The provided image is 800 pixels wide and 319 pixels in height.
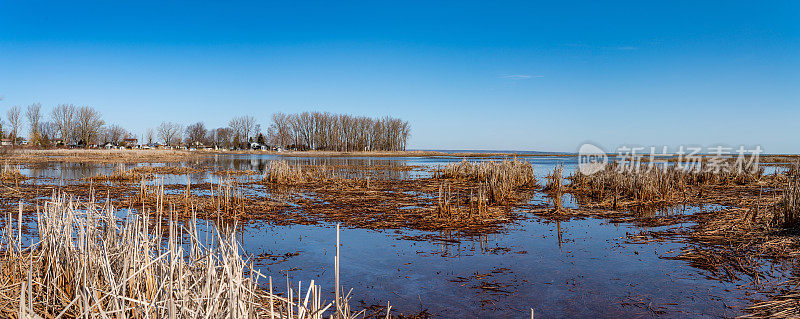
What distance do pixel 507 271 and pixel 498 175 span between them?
37.7ft

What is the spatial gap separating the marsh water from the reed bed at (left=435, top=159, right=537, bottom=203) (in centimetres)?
402

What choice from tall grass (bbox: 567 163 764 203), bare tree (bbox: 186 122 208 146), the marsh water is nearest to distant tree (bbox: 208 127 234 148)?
bare tree (bbox: 186 122 208 146)

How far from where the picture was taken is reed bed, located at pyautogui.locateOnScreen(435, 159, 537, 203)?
13.8 meters

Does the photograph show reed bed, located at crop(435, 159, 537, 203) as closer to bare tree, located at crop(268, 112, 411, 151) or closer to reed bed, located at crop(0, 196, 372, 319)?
reed bed, located at crop(0, 196, 372, 319)

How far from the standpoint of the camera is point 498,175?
17.7 meters

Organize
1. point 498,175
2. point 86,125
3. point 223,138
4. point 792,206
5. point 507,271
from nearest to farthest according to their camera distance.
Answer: point 507,271, point 792,206, point 498,175, point 86,125, point 223,138

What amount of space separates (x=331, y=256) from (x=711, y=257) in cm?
623

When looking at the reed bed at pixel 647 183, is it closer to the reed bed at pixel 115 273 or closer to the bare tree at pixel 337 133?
the reed bed at pixel 115 273

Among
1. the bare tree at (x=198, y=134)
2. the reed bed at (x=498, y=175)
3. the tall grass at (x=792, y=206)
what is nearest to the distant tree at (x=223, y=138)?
the bare tree at (x=198, y=134)

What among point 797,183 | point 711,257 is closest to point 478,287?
point 711,257

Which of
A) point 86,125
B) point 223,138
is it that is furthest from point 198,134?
point 86,125

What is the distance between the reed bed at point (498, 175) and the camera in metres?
13.8

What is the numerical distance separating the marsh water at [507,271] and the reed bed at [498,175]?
13.2 feet

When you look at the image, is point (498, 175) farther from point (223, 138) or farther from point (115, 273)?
point (223, 138)
